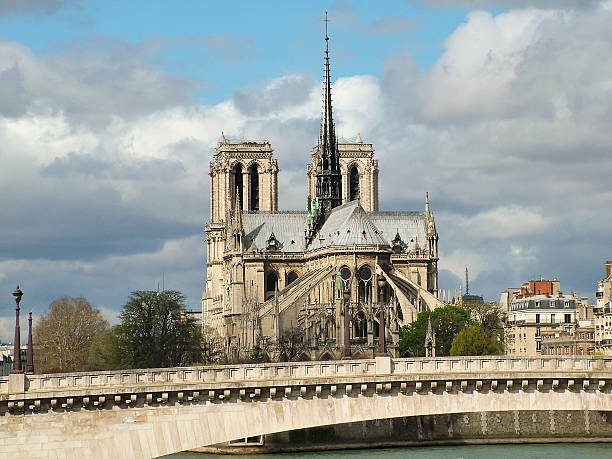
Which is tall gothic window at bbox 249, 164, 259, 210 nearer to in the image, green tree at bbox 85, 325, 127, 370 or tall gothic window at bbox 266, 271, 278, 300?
tall gothic window at bbox 266, 271, 278, 300

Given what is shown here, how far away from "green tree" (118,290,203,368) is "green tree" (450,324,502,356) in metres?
16.8

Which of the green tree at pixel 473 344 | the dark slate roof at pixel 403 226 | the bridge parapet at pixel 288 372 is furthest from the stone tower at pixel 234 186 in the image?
the bridge parapet at pixel 288 372

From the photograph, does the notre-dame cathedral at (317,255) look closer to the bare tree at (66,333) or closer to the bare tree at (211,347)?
the bare tree at (211,347)

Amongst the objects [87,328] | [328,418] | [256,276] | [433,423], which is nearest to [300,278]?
[256,276]

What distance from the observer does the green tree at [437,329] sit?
108m

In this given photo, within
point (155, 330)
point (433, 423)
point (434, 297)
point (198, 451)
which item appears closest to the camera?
point (198, 451)

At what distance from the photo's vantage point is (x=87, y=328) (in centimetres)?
12419

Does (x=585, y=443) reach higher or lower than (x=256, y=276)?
lower

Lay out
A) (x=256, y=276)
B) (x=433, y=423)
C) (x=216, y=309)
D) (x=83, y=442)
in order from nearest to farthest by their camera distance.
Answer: (x=83, y=442)
(x=433, y=423)
(x=256, y=276)
(x=216, y=309)

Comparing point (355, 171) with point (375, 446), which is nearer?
point (375, 446)

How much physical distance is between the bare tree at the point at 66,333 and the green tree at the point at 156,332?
12.7m

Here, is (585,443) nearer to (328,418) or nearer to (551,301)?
(328,418)

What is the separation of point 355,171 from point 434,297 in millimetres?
32272

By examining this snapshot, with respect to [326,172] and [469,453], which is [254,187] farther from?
[469,453]
